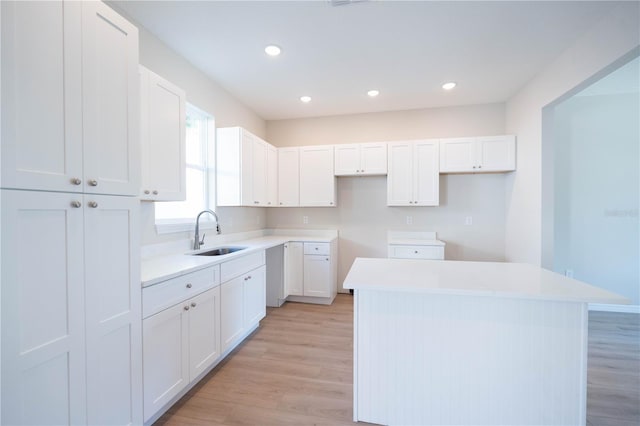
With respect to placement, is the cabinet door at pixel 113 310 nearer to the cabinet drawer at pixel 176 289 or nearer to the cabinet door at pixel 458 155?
the cabinet drawer at pixel 176 289

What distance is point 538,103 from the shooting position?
9.79 ft

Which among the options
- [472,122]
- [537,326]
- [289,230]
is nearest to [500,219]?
[472,122]

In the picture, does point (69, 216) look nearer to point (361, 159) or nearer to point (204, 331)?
point (204, 331)

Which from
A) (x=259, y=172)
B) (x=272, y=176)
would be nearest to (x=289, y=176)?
(x=272, y=176)

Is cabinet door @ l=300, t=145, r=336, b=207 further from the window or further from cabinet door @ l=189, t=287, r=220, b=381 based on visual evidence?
cabinet door @ l=189, t=287, r=220, b=381

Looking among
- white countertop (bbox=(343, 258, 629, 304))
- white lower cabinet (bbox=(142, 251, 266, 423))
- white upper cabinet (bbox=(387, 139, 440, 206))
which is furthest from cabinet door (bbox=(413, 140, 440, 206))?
white lower cabinet (bbox=(142, 251, 266, 423))

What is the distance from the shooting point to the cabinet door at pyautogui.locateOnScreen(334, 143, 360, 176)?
12.9ft

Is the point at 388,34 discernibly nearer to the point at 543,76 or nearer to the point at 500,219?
the point at 543,76

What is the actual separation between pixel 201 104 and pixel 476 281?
2952 mm

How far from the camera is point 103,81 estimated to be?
1316mm

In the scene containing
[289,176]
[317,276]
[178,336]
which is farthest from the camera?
[289,176]

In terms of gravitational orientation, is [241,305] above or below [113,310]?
below

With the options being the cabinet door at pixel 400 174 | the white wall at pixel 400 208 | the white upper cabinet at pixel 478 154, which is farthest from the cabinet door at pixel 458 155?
the cabinet door at pixel 400 174

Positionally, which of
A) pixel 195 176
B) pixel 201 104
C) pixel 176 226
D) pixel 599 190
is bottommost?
pixel 176 226
